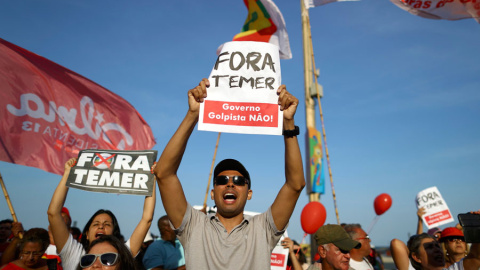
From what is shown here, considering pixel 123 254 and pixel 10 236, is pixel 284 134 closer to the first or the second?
Answer: pixel 123 254

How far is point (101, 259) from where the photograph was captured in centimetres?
231

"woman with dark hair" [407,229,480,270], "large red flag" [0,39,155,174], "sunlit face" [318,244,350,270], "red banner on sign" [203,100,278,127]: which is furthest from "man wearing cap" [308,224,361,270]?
"large red flag" [0,39,155,174]

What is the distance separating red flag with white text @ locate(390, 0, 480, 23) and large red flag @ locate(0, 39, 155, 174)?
605cm

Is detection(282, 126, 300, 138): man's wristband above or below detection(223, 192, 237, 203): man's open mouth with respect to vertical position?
above

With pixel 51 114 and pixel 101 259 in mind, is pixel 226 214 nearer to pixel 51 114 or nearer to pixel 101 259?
pixel 101 259

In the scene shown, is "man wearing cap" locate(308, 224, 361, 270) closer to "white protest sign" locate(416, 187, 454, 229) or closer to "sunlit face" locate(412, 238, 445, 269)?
"sunlit face" locate(412, 238, 445, 269)

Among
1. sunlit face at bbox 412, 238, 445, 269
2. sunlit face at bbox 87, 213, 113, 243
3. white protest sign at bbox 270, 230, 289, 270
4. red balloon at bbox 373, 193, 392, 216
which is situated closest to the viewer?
sunlit face at bbox 87, 213, 113, 243

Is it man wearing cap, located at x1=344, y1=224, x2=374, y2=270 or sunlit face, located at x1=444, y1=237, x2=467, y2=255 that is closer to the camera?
sunlit face, located at x1=444, y1=237, x2=467, y2=255

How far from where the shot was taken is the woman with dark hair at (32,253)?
371 centimetres

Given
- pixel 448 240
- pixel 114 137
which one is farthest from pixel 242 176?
pixel 114 137

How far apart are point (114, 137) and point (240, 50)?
547cm

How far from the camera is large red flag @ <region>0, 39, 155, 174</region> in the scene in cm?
579

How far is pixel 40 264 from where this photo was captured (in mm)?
3836

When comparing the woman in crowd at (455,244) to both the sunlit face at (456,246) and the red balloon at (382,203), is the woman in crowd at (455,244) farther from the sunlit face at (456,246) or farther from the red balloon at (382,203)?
the red balloon at (382,203)
